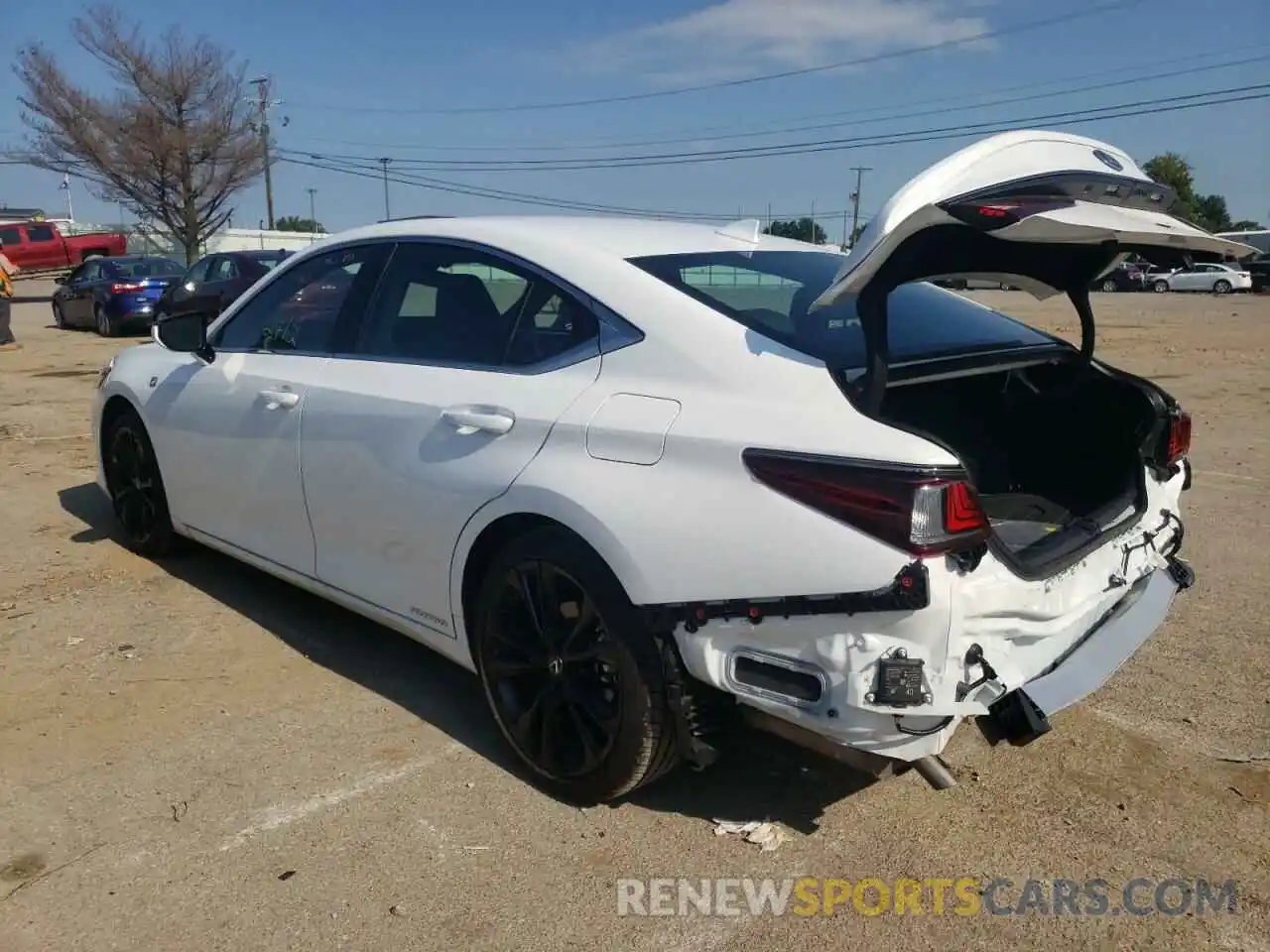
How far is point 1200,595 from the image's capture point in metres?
4.71

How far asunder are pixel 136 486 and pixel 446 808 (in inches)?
116

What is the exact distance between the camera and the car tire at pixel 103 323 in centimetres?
1981

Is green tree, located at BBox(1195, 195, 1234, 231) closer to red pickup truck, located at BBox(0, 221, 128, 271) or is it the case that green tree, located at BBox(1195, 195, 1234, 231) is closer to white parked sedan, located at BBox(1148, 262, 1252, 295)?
white parked sedan, located at BBox(1148, 262, 1252, 295)

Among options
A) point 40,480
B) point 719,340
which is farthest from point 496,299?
point 40,480

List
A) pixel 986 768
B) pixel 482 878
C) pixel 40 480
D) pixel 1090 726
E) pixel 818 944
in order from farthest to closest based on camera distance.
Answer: pixel 40 480 → pixel 1090 726 → pixel 986 768 → pixel 482 878 → pixel 818 944

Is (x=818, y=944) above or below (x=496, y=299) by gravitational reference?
below

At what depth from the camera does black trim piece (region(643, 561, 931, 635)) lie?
235 centimetres

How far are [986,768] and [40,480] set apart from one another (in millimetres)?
6483

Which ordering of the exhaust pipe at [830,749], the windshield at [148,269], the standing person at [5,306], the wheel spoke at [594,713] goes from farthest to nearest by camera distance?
the windshield at [148,269] < the standing person at [5,306] < the wheel spoke at [594,713] < the exhaust pipe at [830,749]

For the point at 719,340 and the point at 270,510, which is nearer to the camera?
the point at 719,340

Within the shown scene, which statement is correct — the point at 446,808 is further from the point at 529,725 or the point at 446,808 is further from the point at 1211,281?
the point at 1211,281

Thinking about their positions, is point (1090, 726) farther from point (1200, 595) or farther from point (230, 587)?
point (230, 587)

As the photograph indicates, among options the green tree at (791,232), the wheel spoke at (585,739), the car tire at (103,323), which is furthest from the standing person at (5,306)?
the wheel spoke at (585,739)

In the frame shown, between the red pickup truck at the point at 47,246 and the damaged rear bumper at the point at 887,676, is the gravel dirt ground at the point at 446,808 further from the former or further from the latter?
the red pickup truck at the point at 47,246
